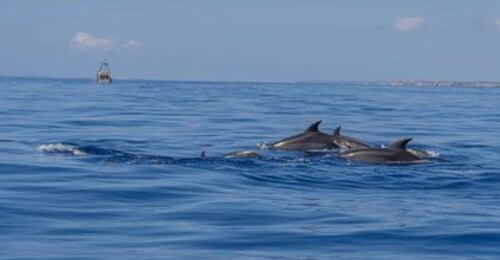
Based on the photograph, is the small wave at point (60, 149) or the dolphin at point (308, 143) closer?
the small wave at point (60, 149)

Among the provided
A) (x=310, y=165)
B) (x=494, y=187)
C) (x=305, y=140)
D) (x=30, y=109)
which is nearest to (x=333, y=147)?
(x=305, y=140)

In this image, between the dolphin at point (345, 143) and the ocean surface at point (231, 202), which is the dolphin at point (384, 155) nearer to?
the ocean surface at point (231, 202)

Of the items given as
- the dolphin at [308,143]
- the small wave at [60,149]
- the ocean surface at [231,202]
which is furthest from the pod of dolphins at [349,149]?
the small wave at [60,149]

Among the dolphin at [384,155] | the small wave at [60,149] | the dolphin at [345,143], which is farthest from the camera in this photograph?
the dolphin at [345,143]

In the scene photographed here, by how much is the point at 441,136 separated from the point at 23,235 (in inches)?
1001

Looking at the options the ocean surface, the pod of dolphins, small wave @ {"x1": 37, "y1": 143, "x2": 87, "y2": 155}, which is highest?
the pod of dolphins

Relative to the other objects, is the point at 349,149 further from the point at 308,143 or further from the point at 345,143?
the point at 308,143

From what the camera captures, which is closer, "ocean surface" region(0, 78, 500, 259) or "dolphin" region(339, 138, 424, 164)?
"ocean surface" region(0, 78, 500, 259)

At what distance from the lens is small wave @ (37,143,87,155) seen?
25.9m

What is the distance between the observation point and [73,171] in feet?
70.7

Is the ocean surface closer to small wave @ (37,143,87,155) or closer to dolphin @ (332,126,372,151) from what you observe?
small wave @ (37,143,87,155)

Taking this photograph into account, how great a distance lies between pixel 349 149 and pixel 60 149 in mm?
6630

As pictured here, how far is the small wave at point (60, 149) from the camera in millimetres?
25859

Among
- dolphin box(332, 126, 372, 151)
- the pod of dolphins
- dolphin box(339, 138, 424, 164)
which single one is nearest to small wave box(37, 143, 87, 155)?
the pod of dolphins
